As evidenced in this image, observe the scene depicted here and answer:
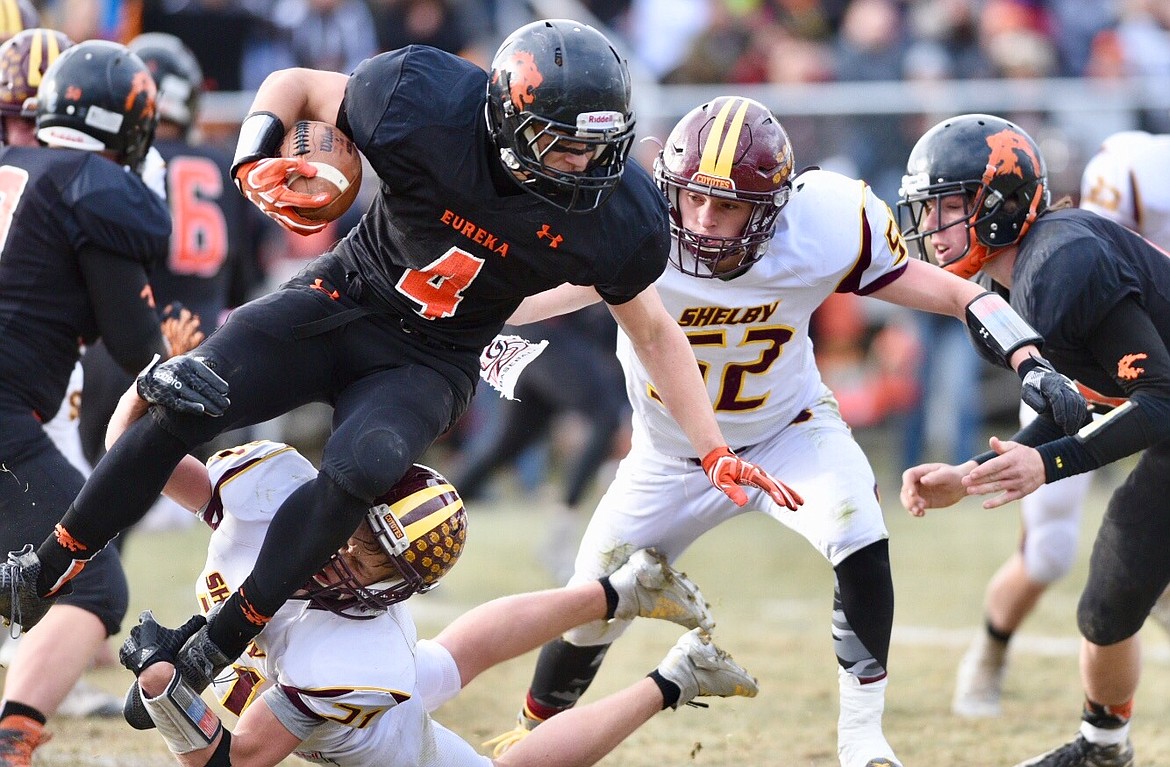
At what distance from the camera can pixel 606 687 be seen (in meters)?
5.84

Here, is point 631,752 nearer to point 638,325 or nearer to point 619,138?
point 638,325

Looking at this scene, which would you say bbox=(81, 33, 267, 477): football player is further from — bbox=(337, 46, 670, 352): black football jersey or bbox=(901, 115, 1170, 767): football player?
bbox=(901, 115, 1170, 767): football player

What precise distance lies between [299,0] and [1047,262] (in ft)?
26.9

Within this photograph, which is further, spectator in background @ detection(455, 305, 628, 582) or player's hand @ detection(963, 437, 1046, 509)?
spectator in background @ detection(455, 305, 628, 582)

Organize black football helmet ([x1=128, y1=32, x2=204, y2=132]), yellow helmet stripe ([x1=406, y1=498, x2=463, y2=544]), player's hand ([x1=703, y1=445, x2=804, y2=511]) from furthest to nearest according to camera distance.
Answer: black football helmet ([x1=128, y1=32, x2=204, y2=132]) → player's hand ([x1=703, y1=445, x2=804, y2=511]) → yellow helmet stripe ([x1=406, y1=498, x2=463, y2=544])

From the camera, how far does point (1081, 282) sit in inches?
159

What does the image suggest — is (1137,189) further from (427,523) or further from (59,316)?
(59,316)

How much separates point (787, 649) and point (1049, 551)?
1379 mm

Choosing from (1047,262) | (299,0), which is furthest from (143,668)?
(299,0)

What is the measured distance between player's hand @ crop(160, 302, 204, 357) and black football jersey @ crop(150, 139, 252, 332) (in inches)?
36.7

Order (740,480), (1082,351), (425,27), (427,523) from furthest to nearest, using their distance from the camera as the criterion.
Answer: (425,27), (1082,351), (740,480), (427,523)

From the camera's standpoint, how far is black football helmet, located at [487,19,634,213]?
3.52 m

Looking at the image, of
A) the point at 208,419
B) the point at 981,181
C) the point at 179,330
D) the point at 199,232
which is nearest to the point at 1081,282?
the point at 981,181

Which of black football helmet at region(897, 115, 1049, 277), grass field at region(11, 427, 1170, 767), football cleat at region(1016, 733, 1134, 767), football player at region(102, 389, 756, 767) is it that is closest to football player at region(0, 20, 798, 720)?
football player at region(102, 389, 756, 767)
